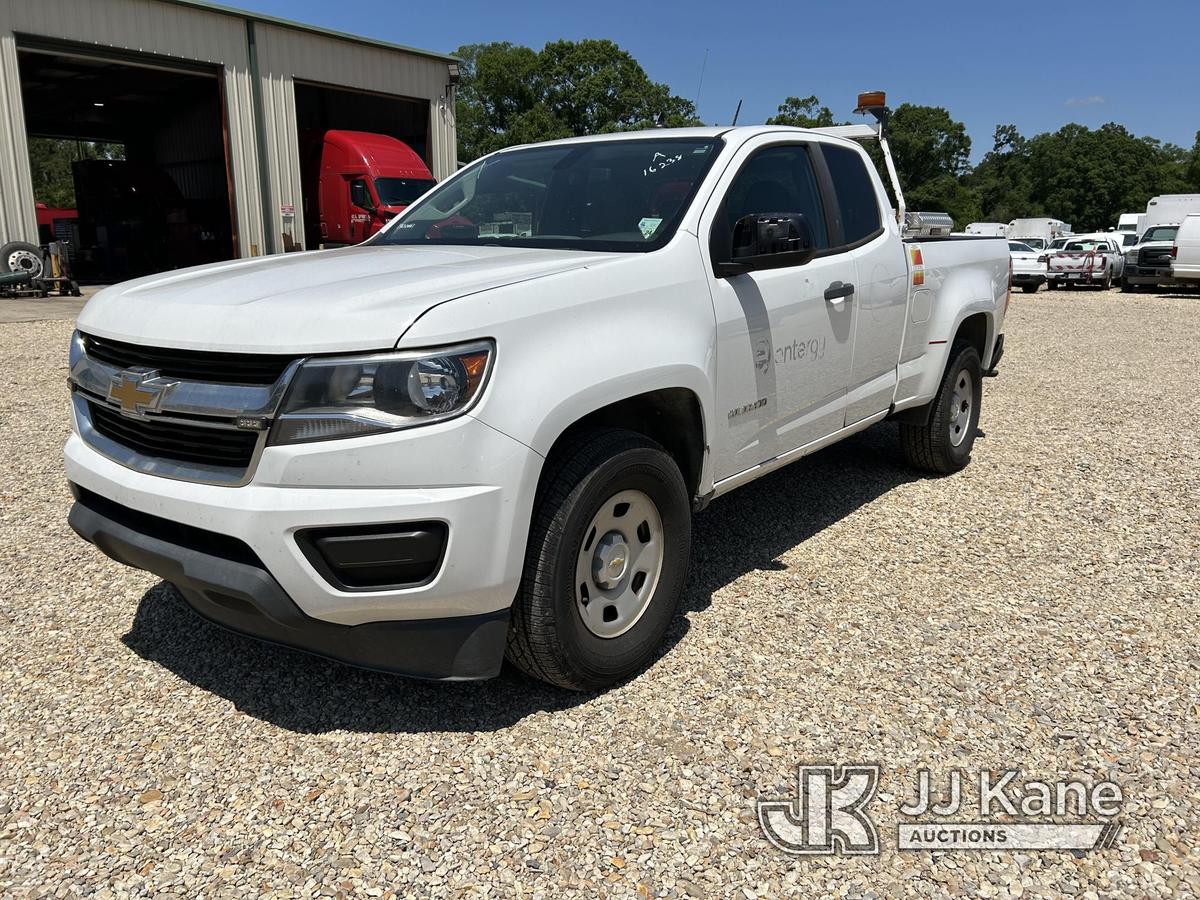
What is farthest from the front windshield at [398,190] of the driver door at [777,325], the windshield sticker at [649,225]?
the windshield sticker at [649,225]

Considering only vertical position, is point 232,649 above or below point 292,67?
below

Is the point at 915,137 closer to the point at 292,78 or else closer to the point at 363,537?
the point at 292,78

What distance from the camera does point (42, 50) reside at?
53.5 ft

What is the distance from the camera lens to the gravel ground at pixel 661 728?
2359 mm

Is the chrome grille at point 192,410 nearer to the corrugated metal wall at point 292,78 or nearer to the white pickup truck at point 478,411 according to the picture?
the white pickup truck at point 478,411

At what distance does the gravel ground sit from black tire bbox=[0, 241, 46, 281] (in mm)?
13579

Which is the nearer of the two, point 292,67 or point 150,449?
point 150,449

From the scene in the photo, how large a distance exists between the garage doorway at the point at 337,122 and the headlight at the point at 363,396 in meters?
19.2

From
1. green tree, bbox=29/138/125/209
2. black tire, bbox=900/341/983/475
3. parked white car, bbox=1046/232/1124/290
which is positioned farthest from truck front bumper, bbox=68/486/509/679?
green tree, bbox=29/138/125/209

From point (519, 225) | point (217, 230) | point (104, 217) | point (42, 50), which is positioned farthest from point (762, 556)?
point (104, 217)

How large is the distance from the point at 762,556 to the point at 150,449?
108 inches

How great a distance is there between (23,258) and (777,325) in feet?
54.6

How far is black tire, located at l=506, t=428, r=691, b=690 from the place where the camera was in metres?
2.75

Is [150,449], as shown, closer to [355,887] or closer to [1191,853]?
[355,887]
